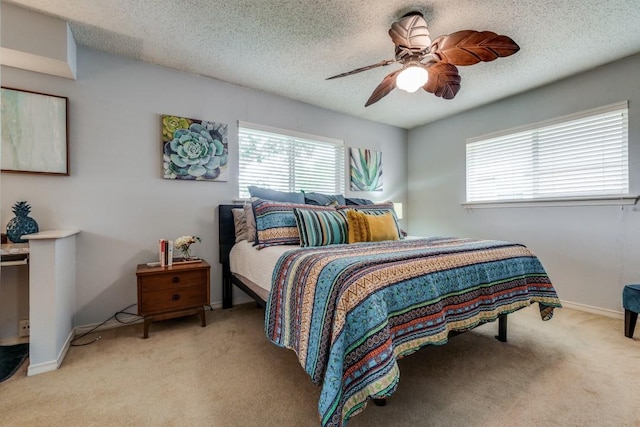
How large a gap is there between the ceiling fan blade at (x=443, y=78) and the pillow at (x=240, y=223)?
A: 6.96ft

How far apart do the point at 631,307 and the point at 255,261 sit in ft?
9.66

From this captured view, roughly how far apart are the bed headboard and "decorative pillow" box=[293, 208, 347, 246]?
0.91m

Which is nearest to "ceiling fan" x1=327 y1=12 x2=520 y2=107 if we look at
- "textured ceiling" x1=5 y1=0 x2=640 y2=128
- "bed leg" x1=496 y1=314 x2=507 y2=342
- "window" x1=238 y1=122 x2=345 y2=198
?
"textured ceiling" x1=5 y1=0 x2=640 y2=128

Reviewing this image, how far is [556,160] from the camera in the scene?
3119mm

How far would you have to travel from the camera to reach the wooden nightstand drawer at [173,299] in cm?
224

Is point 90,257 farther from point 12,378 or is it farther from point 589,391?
point 589,391

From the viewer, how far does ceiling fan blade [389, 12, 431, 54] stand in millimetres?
1904

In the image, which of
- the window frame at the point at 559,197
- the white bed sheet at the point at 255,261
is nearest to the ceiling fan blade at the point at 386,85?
the white bed sheet at the point at 255,261

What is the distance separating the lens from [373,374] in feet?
3.81

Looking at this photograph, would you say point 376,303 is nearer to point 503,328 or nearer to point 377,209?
point 503,328

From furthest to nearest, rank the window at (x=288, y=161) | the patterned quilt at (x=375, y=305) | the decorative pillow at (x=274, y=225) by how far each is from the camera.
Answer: the window at (x=288, y=161) < the decorative pillow at (x=274, y=225) < the patterned quilt at (x=375, y=305)

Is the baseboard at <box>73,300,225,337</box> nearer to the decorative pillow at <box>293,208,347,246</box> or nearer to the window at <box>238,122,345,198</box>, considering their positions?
the window at <box>238,122,345,198</box>

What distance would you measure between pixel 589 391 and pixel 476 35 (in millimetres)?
2186

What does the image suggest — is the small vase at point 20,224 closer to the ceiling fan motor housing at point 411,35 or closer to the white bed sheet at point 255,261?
the white bed sheet at point 255,261
